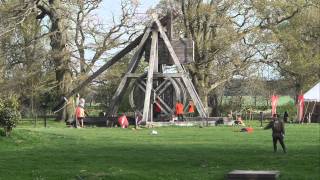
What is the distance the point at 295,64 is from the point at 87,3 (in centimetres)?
2419

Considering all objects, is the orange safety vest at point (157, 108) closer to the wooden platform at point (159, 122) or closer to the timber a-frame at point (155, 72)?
the timber a-frame at point (155, 72)

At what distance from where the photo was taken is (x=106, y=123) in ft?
129

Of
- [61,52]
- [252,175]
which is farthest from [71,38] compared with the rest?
[252,175]

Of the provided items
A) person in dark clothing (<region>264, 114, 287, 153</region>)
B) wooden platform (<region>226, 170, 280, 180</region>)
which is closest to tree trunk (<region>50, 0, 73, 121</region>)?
person in dark clothing (<region>264, 114, 287, 153</region>)

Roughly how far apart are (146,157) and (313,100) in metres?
37.1

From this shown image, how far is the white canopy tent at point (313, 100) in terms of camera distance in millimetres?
54062

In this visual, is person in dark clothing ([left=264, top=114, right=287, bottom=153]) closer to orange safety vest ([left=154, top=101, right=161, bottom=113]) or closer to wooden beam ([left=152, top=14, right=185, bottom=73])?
wooden beam ([left=152, top=14, right=185, bottom=73])

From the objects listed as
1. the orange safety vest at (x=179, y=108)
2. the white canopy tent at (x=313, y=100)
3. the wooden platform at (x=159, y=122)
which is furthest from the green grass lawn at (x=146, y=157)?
the white canopy tent at (x=313, y=100)

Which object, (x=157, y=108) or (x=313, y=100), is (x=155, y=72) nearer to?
(x=157, y=108)

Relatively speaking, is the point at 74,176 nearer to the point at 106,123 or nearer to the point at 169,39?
the point at 106,123

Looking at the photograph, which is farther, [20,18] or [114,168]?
[20,18]

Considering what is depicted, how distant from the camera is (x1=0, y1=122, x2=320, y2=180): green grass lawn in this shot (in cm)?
1648

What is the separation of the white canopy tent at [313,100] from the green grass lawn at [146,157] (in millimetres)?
27696

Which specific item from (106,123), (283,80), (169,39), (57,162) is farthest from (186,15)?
(57,162)
